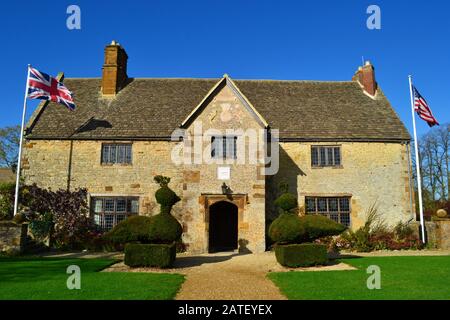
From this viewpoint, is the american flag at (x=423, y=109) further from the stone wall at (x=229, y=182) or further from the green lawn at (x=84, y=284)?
the green lawn at (x=84, y=284)

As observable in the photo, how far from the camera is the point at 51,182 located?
19562mm

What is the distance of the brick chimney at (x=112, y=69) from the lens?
22.5 meters

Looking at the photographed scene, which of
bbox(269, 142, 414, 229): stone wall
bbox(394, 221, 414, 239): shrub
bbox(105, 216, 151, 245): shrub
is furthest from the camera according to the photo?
bbox(269, 142, 414, 229): stone wall

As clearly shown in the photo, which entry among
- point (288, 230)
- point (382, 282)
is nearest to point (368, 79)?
point (288, 230)

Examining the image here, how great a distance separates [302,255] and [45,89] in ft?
49.5

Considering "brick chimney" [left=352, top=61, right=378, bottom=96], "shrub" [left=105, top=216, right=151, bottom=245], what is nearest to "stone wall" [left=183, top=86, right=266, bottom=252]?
"shrub" [left=105, top=216, right=151, bottom=245]

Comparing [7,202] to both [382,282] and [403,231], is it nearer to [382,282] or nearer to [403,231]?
[382,282]

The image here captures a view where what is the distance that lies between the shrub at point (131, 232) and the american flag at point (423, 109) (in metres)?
15.6

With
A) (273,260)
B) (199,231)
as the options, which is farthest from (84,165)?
(273,260)

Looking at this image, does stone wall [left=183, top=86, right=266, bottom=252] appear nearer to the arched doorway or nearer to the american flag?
the arched doorway

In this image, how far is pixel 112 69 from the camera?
891 inches

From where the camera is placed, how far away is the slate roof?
66.0ft

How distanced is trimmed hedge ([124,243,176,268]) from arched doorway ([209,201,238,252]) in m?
7.42
